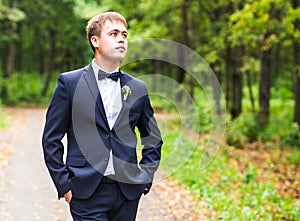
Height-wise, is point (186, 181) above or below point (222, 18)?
below

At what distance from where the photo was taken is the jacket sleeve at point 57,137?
3574mm

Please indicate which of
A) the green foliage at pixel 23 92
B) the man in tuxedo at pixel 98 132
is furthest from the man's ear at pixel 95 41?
the green foliage at pixel 23 92

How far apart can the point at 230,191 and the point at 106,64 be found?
20.8ft

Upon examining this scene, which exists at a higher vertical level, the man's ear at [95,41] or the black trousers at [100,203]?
the man's ear at [95,41]

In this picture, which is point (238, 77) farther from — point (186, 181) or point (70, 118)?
point (70, 118)

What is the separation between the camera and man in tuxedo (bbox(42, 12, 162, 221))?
3607 mm

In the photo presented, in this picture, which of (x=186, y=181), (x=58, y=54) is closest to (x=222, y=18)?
(x=186, y=181)

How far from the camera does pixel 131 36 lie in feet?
56.4

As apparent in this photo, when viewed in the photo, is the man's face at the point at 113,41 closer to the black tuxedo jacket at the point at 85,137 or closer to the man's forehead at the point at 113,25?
the man's forehead at the point at 113,25

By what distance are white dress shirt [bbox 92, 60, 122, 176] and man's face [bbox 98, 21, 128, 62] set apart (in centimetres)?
14

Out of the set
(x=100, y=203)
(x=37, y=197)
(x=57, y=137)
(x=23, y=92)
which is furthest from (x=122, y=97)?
(x=23, y=92)

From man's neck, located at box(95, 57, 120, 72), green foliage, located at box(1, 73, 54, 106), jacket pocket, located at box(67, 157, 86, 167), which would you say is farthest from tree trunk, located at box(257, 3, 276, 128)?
green foliage, located at box(1, 73, 54, 106)

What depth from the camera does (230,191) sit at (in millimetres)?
9531

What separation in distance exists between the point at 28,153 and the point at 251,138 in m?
7.35
